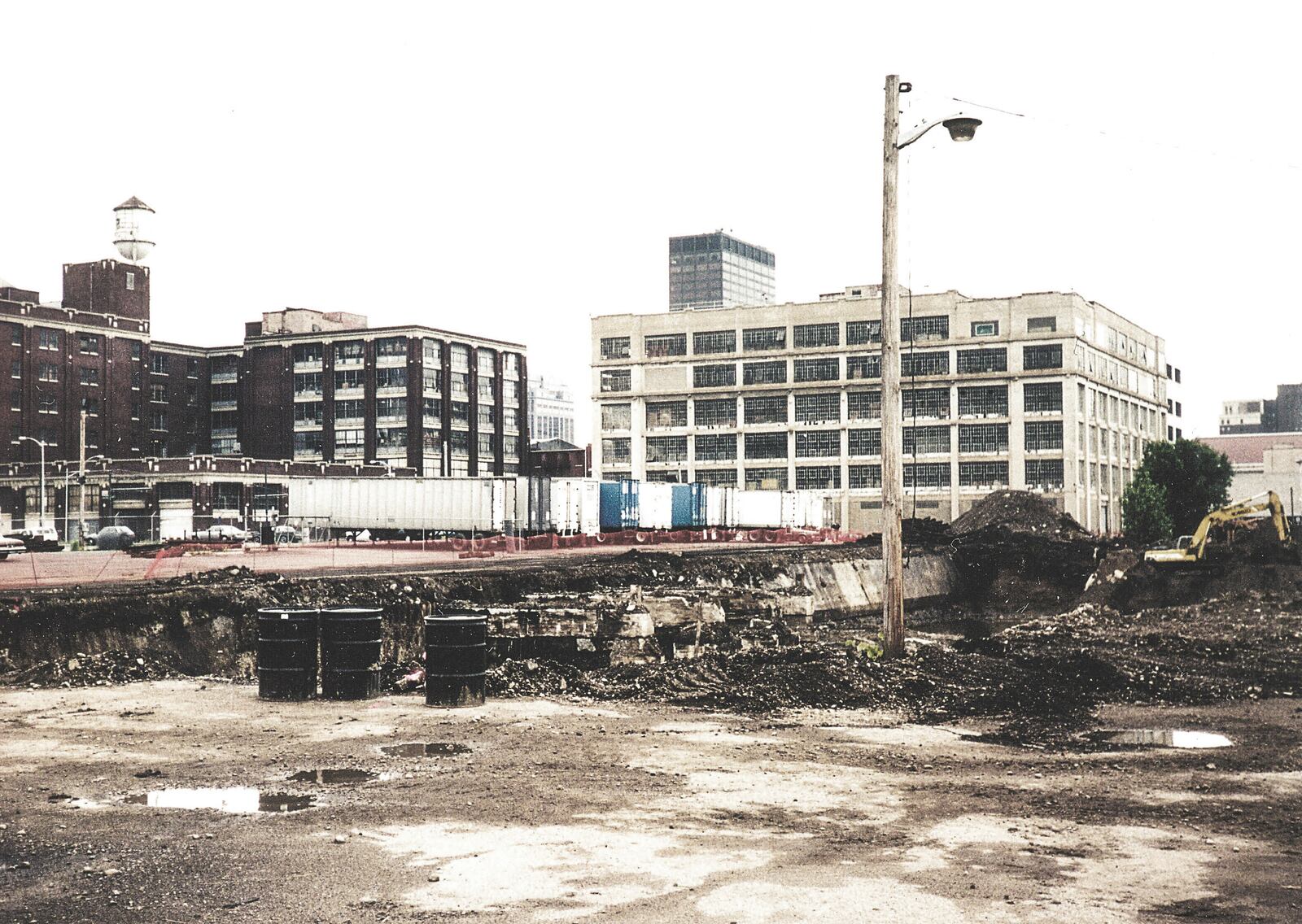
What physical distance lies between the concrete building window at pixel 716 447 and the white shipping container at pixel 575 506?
49320 mm

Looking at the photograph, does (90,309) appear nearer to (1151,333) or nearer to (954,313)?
(954,313)

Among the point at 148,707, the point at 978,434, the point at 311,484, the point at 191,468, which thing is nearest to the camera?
the point at 148,707

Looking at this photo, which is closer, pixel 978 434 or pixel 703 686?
pixel 703 686

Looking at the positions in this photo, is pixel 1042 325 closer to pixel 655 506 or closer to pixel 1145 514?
pixel 1145 514

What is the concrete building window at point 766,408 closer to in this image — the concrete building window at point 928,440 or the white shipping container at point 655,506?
the concrete building window at point 928,440

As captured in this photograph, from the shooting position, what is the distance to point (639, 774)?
11.6 meters

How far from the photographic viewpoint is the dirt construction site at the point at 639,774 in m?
7.80

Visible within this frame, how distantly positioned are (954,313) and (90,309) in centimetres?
7509

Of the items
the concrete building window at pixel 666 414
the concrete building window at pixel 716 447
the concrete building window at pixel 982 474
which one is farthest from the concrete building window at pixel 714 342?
the concrete building window at pixel 982 474

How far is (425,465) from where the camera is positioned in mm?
114188

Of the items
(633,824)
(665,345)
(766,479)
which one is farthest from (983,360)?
(633,824)

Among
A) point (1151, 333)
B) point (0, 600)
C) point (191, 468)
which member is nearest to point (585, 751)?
point (0, 600)

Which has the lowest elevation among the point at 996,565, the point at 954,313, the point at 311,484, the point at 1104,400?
the point at 996,565

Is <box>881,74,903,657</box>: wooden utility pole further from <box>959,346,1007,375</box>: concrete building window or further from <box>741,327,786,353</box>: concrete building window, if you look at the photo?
<box>741,327,786,353</box>: concrete building window
